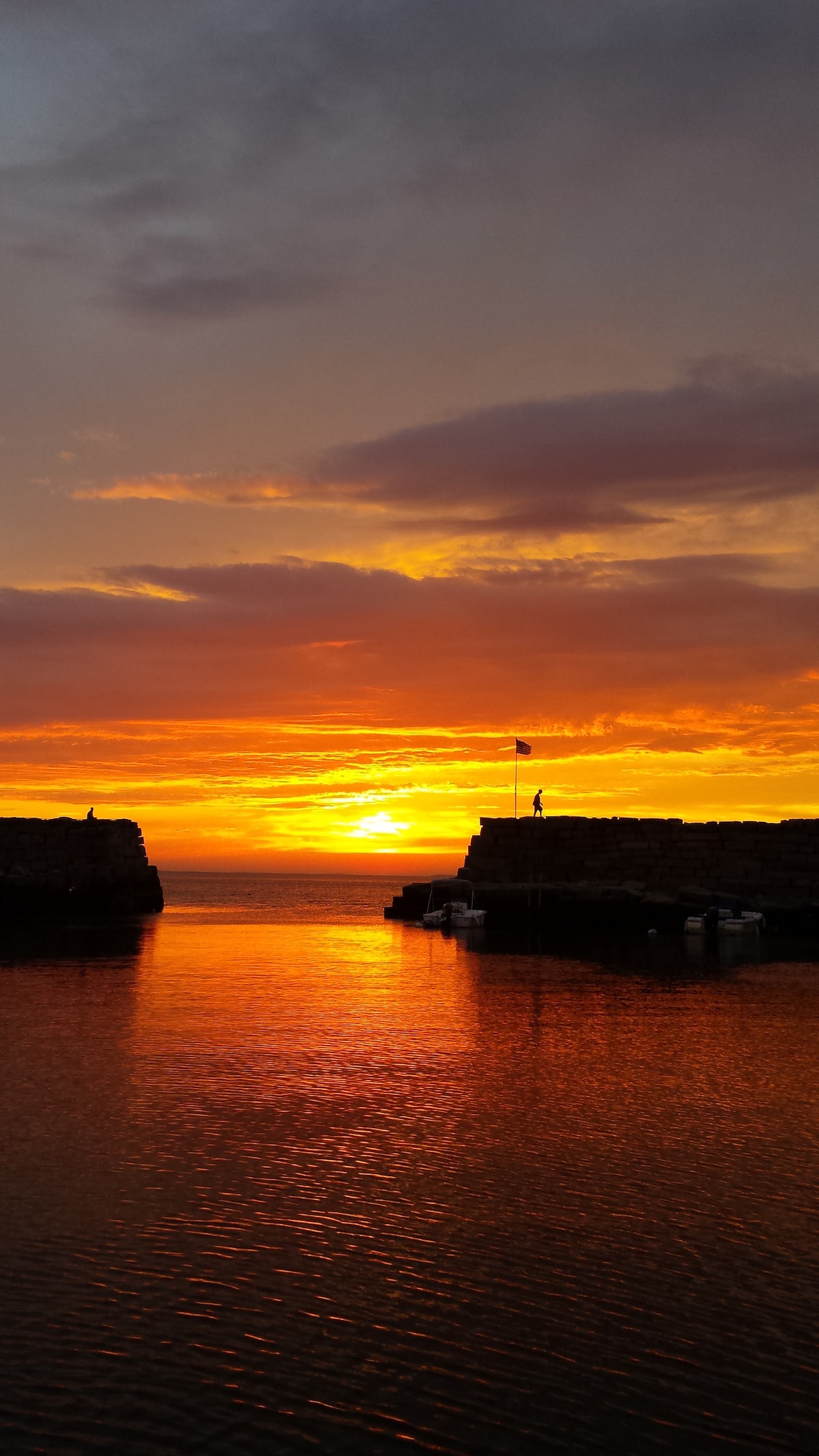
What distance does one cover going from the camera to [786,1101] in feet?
64.1

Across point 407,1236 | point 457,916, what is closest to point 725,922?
point 457,916

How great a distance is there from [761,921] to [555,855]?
39.8 feet

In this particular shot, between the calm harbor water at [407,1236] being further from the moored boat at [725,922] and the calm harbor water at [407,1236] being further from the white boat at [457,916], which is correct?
the white boat at [457,916]

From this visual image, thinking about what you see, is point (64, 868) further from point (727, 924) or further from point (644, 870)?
point (727, 924)

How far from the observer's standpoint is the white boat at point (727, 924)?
5791cm

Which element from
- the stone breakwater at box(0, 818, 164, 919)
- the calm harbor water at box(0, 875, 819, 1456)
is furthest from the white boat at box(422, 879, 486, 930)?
the calm harbor water at box(0, 875, 819, 1456)

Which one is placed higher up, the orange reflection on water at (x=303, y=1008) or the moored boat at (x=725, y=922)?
the moored boat at (x=725, y=922)

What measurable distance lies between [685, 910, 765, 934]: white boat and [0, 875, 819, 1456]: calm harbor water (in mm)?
30342

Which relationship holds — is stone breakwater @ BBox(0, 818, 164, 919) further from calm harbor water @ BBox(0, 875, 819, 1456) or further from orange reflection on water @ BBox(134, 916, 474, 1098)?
calm harbor water @ BBox(0, 875, 819, 1456)

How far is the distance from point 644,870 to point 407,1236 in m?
53.0

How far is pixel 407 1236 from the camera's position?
42.1 ft

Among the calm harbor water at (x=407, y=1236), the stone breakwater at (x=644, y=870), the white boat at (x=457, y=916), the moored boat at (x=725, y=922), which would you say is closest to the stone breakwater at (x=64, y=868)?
the white boat at (x=457, y=916)

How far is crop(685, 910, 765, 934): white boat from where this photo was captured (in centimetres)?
5791

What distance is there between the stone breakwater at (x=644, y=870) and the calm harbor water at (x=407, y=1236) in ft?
109
